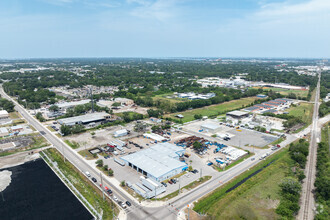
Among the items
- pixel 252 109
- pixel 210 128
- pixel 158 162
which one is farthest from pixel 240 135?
pixel 252 109

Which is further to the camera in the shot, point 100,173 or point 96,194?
point 100,173

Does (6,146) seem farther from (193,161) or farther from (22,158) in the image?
(193,161)

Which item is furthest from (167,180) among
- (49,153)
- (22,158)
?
(22,158)

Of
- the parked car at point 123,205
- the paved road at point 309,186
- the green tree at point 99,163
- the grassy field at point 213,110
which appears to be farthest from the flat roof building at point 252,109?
the parked car at point 123,205

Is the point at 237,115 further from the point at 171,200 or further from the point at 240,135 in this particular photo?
the point at 171,200

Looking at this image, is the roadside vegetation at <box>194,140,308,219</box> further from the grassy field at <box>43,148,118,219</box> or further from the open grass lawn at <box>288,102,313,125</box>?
the open grass lawn at <box>288,102,313,125</box>

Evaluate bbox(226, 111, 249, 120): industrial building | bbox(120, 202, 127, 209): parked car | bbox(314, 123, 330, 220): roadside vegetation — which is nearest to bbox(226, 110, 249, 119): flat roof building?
bbox(226, 111, 249, 120): industrial building

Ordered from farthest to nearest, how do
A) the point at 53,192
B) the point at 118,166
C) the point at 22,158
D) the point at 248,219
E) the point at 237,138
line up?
1. the point at 237,138
2. the point at 22,158
3. the point at 118,166
4. the point at 53,192
5. the point at 248,219
